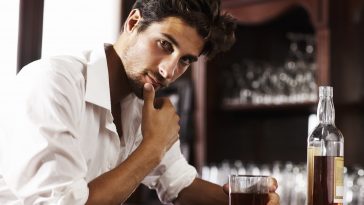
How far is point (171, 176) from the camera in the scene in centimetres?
198

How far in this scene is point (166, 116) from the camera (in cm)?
177

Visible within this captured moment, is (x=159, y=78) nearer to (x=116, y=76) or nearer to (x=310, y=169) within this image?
(x=116, y=76)

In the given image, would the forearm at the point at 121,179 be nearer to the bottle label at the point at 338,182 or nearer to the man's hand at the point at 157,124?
the man's hand at the point at 157,124

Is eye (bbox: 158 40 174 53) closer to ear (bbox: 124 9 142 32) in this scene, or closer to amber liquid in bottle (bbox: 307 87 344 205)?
ear (bbox: 124 9 142 32)

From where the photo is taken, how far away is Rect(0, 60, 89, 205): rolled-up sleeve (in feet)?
4.75

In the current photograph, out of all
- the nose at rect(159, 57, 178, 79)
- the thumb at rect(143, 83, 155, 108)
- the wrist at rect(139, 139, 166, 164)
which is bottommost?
the wrist at rect(139, 139, 166, 164)

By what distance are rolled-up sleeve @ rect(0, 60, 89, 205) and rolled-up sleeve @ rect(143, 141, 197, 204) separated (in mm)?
496

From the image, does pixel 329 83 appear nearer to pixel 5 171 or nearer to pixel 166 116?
pixel 166 116

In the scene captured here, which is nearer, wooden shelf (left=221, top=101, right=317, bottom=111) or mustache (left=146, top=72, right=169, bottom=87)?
mustache (left=146, top=72, right=169, bottom=87)

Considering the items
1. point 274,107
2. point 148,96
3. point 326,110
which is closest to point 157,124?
point 148,96

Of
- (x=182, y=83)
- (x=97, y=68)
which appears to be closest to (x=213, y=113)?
(x=182, y=83)

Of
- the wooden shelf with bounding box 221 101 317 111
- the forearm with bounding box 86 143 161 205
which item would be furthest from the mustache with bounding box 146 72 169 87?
the wooden shelf with bounding box 221 101 317 111

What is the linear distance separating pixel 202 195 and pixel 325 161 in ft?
1.49

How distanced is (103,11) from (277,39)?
1.25 metres
